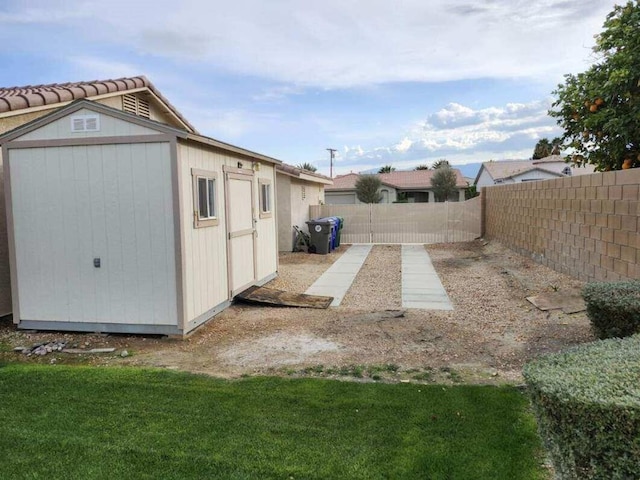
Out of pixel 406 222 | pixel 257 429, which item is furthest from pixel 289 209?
pixel 257 429

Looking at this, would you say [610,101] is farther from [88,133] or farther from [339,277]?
[88,133]

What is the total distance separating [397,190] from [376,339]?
124ft

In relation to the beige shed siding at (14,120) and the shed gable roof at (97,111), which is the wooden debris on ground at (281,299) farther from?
the beige shed siding at (14,120)

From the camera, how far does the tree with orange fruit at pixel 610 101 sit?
853 centimetres

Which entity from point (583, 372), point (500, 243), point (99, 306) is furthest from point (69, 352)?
point (500, 243)

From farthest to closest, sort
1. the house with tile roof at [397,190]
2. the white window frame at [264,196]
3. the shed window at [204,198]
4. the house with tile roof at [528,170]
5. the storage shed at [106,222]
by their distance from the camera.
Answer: the house with tile roof at [397,190], the house with tile roof at [528,170], the white window frame at [264,196], the shed window at [204,198], the storage shed at [106,222]

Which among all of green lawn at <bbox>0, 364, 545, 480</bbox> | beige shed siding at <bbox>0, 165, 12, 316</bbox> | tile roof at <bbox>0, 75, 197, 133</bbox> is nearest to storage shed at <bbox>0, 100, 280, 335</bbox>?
beige shed siding at <bbox>0, 165, 12, 316</bbox>

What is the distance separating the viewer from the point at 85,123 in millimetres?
6375

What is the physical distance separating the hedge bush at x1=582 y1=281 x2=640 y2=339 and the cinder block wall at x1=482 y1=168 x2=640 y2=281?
239cm

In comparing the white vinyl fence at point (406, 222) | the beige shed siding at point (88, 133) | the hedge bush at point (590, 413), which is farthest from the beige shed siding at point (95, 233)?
the white vinyl fence at point (406, 222)

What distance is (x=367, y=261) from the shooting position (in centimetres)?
1421

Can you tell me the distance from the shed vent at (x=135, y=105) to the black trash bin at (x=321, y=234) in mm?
6489

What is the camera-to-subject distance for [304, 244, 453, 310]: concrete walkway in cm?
856

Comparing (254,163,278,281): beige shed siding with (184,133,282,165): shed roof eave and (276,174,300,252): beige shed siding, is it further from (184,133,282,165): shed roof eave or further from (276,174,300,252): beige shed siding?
(276,174,300,252): beige shed siding
